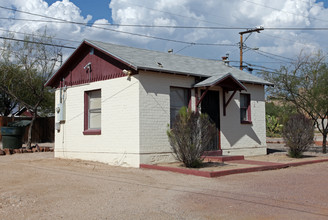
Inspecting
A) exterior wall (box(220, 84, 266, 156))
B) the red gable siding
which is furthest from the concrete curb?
the red gable siding

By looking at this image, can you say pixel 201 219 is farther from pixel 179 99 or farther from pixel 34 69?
pixel 34 69

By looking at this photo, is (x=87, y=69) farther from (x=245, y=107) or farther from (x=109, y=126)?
(x=245, y=107)

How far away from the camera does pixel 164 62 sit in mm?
14195

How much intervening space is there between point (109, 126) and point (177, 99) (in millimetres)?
2738

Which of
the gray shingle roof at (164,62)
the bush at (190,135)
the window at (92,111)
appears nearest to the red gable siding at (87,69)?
the gray shingle roof at (164,62)

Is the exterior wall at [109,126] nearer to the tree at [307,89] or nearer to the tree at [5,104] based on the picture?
the tree at [307,89]

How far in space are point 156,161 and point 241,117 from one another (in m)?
5.44

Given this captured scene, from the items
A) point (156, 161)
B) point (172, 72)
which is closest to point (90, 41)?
point (172, 72)

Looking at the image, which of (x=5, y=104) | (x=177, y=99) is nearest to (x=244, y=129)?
(x=177, y=99)

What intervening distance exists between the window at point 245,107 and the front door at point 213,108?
184 cm

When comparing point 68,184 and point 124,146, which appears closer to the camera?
point 68,184

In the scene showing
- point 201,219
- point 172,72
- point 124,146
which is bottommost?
point 201,219

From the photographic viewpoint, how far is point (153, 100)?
12.8m

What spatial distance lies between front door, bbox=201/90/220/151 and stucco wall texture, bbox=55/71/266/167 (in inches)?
8.6
